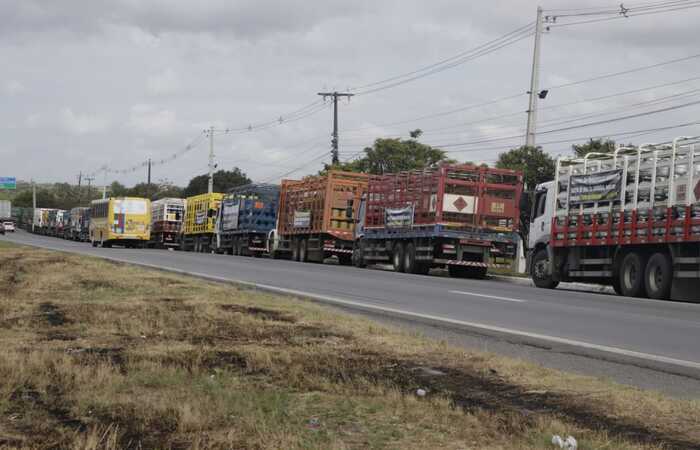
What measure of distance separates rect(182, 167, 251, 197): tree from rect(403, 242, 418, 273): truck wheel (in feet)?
246

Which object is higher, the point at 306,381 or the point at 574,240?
the point at 574,240

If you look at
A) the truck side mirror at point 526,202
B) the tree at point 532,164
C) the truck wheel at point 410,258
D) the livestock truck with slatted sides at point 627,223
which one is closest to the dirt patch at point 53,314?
the livestock truck with slatted sides at point 627,223

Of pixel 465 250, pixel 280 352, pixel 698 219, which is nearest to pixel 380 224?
pixel 465 250

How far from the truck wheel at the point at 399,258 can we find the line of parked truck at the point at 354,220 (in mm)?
36

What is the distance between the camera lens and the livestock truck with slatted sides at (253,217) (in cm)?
4506

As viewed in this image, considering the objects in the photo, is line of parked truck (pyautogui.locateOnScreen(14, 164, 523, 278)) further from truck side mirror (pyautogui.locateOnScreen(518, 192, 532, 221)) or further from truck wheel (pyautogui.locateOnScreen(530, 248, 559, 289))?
truck wheel (pyautogui.locateOnScreen(530, 248, 559, 289))

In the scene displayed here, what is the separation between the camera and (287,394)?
6.40 m

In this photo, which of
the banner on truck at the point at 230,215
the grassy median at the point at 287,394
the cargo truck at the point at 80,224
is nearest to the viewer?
the grassy median at the point at 287,394

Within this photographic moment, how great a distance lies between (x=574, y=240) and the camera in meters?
22.8

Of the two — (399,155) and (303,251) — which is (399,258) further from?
(399,155)

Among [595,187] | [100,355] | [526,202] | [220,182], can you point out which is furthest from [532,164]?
[220,182]

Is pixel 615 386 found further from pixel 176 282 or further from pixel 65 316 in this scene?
pixel 176 282

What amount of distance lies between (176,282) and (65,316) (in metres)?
6.17

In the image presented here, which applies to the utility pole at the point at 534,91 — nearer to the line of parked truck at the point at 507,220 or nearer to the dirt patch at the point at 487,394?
the line of parked truck at the point at 507,220
